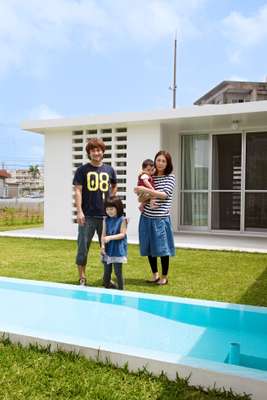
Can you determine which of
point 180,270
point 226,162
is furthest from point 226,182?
point 180,270

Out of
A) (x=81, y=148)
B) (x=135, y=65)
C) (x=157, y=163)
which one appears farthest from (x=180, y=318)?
(x=135, y=65)

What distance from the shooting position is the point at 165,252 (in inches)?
213

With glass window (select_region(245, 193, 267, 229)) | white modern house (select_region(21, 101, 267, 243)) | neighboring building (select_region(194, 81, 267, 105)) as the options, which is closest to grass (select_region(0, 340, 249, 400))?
white modern house (select_region(21, 101, 267, 243))

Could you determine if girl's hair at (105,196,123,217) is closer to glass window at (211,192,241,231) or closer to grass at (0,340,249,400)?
grass at (0,340,249,400)

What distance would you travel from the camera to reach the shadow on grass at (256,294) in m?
4.63

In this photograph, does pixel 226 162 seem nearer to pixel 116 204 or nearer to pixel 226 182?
pixel 226 182

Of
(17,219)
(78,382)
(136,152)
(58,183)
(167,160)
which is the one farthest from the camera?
(17,219)

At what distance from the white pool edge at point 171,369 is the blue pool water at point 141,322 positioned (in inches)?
2.2

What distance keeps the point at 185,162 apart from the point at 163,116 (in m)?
1.88

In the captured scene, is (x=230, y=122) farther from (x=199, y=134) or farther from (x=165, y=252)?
(x=165, y=252)

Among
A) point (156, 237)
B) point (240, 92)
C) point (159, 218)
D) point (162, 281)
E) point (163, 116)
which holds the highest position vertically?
point (240, 92)

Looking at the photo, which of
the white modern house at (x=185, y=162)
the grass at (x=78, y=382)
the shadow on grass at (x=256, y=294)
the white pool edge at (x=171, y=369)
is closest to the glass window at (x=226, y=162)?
the white modern house at (x=185, y=162)

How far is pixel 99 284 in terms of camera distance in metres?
5.48

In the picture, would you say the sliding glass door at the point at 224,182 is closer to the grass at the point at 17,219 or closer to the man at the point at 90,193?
the grass at the point at 17,219
